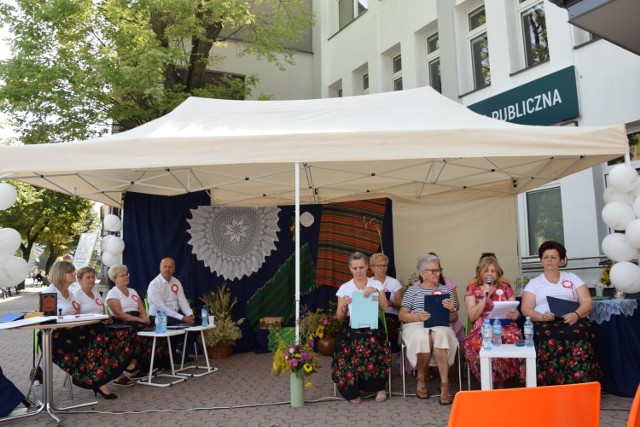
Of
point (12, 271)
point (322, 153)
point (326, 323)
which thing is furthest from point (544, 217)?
point (12, 271)

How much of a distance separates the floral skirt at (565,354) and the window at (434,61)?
6387mm

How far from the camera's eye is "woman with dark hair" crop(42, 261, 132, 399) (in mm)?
4750

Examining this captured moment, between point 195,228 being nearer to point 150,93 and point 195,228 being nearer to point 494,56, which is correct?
point 150,93

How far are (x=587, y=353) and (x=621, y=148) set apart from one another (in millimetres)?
1675

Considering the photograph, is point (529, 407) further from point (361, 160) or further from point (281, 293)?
point (281, 293)

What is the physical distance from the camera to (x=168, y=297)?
6.11 meters

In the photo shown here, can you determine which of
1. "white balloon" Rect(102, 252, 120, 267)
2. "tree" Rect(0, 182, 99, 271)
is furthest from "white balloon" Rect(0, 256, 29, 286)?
"tree" Rect(0, 182, 99, 271)

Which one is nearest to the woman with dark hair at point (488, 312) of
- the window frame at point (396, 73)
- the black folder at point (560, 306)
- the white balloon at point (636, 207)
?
the black folder at point (560, 306)

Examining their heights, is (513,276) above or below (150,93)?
below

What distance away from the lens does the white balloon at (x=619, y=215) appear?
4.53m

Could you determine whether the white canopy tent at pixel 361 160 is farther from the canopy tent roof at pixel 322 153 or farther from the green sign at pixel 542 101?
the green sign at pixel 542 101

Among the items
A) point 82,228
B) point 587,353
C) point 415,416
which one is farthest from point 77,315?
point 82,228

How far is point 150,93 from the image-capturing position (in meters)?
9.27

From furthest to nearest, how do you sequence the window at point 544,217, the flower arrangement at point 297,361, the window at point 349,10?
the window at point 349,10
the window at point 544,217
the flower arrangement at point 297,361
